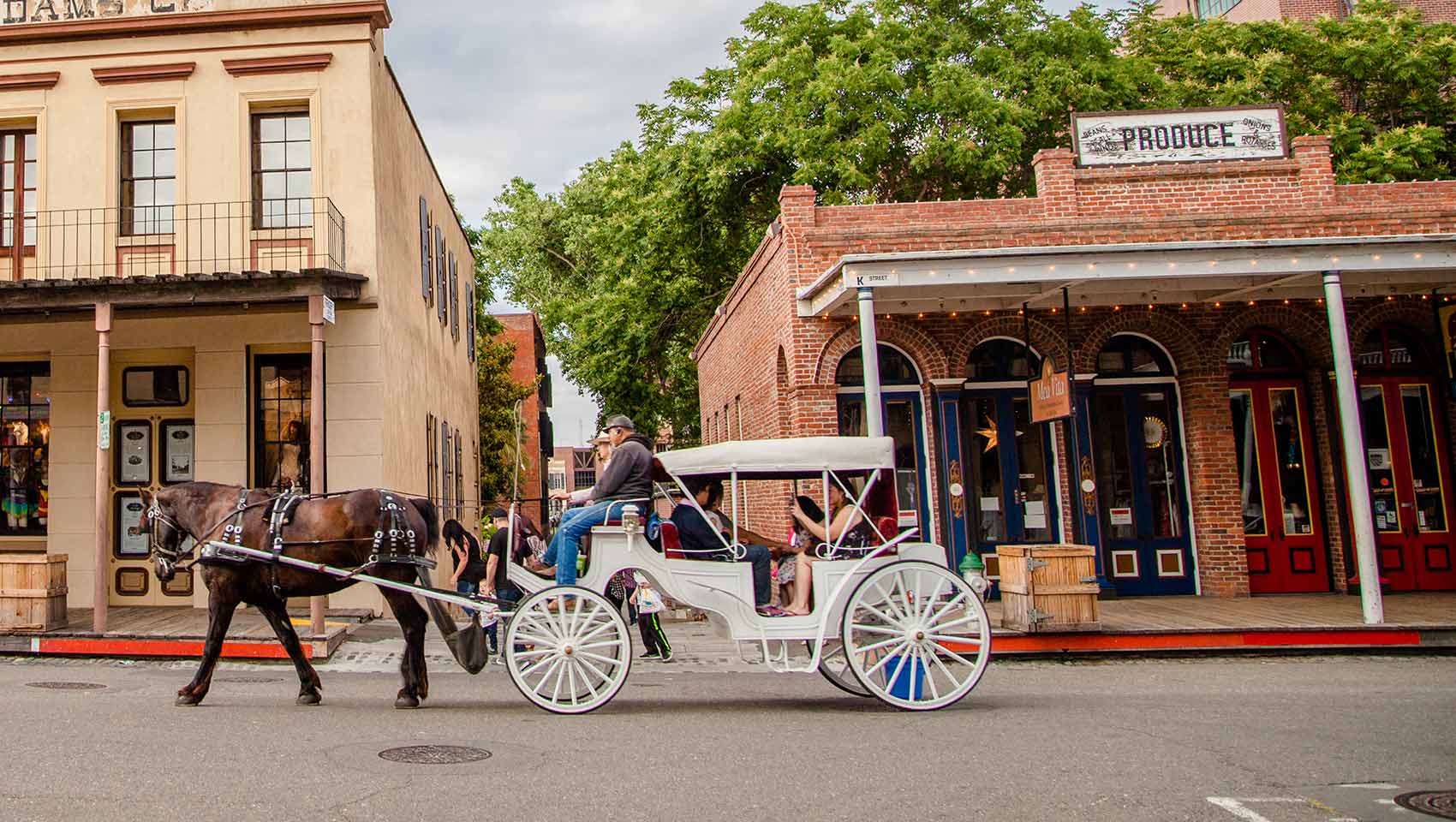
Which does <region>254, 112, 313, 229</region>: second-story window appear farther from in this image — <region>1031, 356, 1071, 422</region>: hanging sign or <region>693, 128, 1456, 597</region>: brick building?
<region>1031, 356, 1071, 422</region>: hanging sign

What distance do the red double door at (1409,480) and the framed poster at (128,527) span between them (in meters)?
16.5

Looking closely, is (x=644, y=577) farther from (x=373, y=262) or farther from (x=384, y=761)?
(x=373, y=262)

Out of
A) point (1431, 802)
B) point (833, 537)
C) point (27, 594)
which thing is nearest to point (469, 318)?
point (27, 594)

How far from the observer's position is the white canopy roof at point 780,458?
7.70 meters

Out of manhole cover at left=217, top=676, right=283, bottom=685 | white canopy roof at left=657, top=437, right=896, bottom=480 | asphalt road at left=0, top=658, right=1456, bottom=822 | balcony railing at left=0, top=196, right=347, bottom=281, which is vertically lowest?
asphalt road at left=0, top=658, right=1456, bottom=822

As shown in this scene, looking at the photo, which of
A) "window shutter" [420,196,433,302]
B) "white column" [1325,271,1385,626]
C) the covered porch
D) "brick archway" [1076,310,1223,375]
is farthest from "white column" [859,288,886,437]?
"window shutter" [420,196,433,302]

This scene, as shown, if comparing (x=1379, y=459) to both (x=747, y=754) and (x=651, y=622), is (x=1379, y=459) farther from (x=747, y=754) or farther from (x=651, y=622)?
(x=747, y=754)

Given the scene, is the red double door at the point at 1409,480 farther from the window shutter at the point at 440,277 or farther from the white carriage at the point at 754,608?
the window shutter at the point at 440,277

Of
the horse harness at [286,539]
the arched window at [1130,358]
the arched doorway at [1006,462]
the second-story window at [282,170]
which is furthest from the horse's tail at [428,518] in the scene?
the arched window at [1130,358]

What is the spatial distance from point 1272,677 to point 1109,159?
26.7 feet

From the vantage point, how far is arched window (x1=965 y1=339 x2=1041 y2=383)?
14641mm

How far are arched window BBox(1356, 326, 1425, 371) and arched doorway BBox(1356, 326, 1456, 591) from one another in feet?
0.03

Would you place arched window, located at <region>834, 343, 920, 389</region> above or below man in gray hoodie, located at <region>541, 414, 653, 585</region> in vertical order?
above

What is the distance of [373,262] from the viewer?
13.3 metres
